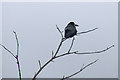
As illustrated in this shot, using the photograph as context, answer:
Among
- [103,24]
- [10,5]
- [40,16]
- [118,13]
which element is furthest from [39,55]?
[118,13]

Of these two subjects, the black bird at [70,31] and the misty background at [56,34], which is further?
the misty background at [56,34]

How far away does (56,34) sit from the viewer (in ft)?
11.3

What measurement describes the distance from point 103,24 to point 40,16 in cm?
98

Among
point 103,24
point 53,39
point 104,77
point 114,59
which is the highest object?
point 103,24

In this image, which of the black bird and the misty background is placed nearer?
the black bird

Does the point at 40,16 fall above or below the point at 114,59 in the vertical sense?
above

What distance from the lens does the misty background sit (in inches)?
134

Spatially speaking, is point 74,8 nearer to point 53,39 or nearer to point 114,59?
point 53,39

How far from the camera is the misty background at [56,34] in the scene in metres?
3.41

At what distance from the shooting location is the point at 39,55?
3.48m

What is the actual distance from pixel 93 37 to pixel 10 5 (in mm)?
1377

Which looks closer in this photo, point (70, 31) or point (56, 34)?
point (70, 31)

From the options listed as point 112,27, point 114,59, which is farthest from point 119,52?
point 112,27

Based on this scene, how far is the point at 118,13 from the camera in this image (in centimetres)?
341
